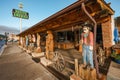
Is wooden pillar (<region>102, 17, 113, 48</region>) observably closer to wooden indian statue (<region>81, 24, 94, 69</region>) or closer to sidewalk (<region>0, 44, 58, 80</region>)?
wooden indian statue (<region>81, 24, 94, 69</region>)

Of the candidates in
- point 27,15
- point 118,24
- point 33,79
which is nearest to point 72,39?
point 118,24

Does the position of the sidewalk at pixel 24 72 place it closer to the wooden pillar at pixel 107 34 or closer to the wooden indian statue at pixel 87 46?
the wooden indian statue at pixel 87 46

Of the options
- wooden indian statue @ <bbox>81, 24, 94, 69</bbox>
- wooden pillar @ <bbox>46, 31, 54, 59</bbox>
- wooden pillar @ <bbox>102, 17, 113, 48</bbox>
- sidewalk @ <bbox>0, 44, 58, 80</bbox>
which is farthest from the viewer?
wooden pillar @ <bbox>102, 17, 113, 48</bbox>

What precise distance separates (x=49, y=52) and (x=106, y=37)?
430 cm

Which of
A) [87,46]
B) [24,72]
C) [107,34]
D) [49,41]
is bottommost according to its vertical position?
[24,72]

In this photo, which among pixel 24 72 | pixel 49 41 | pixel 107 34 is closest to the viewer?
pixel 24 72

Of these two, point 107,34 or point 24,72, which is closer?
point 24,72

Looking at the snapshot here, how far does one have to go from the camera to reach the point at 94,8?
282 cm

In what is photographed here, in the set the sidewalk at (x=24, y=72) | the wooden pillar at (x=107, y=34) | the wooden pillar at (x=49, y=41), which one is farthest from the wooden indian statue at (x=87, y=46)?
the wooden pillar at (x=107, y=34)

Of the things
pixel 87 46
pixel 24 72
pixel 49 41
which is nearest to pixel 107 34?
pixel 49 41

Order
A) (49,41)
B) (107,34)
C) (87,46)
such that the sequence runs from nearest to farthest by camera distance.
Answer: (87,46), (49,41), (107,34)

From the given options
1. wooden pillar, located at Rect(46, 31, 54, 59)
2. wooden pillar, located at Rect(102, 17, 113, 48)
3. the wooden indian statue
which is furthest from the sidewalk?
wooden pillar, located at Rect(102, 17, 113, 48)

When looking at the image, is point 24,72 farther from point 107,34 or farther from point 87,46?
point 107,34

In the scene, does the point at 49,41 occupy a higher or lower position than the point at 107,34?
lower
